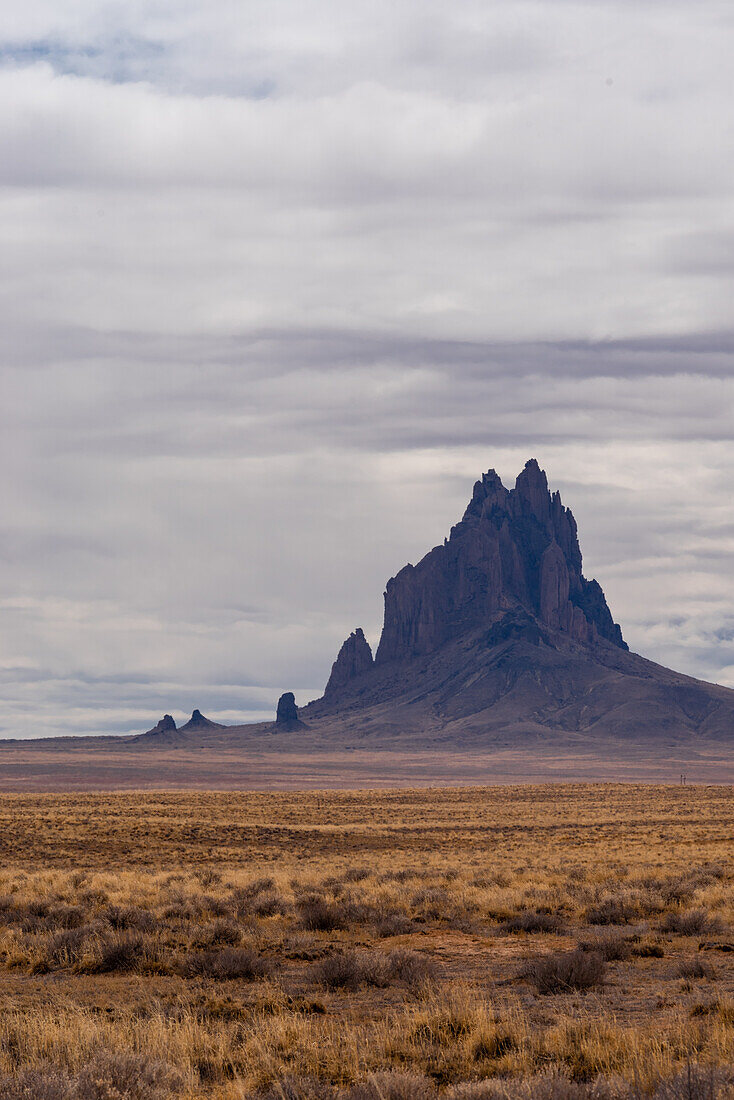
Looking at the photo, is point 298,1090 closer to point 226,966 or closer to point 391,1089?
point 391,1089

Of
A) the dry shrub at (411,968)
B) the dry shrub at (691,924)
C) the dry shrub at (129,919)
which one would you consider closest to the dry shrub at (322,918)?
the dry shrub at (129,919)

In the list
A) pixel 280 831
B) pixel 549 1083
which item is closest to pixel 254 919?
pixel 549 1083

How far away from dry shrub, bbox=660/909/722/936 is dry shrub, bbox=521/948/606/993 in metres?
5.83

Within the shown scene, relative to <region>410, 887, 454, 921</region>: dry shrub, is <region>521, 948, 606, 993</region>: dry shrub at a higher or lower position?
higher

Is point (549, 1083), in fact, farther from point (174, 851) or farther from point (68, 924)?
point (174, 851)

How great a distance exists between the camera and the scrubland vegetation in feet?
33.9

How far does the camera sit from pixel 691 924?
22047mm

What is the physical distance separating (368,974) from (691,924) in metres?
8.09

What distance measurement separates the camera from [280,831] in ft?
196

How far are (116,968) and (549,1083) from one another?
1112 centimetres

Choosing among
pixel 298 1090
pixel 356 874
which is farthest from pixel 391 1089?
pixel 356 874

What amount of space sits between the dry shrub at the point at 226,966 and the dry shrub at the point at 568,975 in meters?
4.20

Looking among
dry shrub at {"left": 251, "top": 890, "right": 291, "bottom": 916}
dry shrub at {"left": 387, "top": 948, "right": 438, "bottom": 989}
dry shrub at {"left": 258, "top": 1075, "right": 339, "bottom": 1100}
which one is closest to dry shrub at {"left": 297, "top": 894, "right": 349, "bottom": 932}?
dry shrub at {"left": 251, "top": 890, "right": 291, "bottom": 916}

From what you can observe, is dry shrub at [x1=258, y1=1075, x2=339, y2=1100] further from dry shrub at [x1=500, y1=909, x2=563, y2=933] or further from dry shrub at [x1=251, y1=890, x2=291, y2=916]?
dry shrub at [x1=251, y1=890, x2=291, y2=916]
